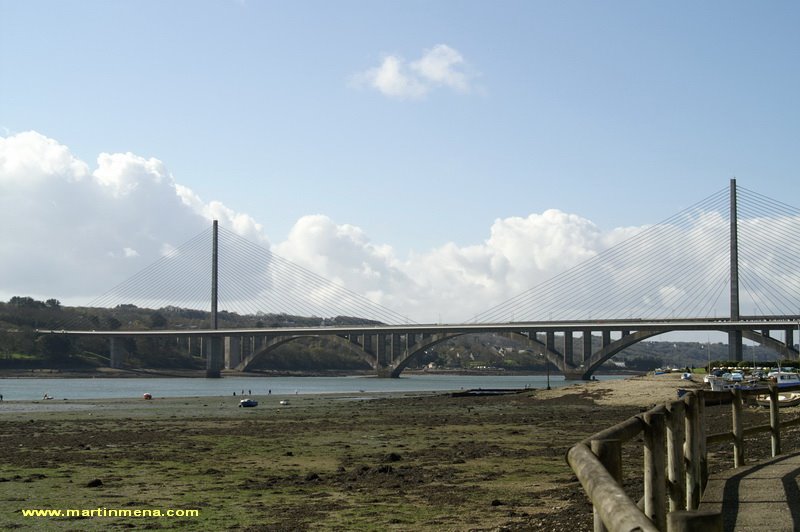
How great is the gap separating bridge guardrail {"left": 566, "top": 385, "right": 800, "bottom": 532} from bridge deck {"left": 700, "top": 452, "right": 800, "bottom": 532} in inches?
13.6

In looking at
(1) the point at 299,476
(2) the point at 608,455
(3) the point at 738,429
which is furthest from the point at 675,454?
(1) the point at 299,476

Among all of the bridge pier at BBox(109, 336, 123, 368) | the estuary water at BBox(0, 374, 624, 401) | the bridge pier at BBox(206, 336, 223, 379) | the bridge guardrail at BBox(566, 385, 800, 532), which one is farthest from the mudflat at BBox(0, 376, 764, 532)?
the bridge pier at BBox(109, 336, 123, 368)

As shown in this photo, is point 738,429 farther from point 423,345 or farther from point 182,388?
point 423,345

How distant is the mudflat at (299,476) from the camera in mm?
15370

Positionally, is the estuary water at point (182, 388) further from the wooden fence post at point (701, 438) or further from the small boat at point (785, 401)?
the wooden fence post at point (701, 438)

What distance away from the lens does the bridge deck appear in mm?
8773

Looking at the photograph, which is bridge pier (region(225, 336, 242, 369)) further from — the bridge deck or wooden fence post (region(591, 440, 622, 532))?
wooden fence post (region(591, 440, 622, 532))

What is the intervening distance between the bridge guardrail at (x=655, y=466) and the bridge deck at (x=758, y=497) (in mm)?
344

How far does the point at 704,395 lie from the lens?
439 inches

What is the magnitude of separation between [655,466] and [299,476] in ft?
50.5

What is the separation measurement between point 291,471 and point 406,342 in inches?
5663

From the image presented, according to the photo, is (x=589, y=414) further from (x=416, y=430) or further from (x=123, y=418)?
(x=123, y=418)

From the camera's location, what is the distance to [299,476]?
21.2 metres

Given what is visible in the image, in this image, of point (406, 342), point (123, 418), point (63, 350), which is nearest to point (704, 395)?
point (123, 418)
